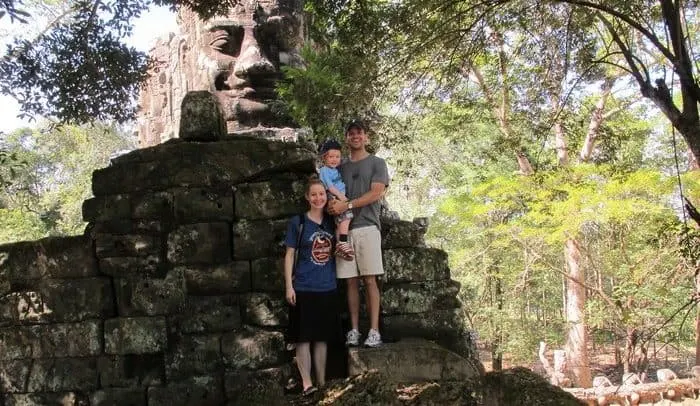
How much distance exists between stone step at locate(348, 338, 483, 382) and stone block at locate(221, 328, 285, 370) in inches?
22.7

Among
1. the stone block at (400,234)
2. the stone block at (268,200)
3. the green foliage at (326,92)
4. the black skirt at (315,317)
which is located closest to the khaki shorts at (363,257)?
the black skirt at (315,317)

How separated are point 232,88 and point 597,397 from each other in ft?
33.9

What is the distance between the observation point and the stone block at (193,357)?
4.04 metres

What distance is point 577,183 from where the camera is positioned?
1085 cm

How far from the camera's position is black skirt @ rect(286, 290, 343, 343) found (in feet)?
13.1

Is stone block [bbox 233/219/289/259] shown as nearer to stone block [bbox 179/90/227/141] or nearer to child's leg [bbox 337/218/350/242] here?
child's leg [bbox 337/218/350/242]

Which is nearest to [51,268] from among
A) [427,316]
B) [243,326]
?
[243,326]

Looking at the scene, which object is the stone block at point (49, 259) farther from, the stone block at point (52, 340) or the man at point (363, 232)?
the man at point (363, 232)

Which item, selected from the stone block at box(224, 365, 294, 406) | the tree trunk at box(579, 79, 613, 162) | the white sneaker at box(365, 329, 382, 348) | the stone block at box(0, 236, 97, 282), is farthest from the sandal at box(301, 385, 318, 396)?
the tree trunk at box(579, 79, 613, 162)

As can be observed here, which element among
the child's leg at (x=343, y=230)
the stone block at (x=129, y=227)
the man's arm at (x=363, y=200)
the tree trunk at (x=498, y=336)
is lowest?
the tree trunk at (x=498, y=336)

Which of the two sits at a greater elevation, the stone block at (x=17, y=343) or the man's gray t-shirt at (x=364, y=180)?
the man's gray t-shirt at (x=364, y=180)

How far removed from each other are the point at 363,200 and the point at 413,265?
70 centimetres

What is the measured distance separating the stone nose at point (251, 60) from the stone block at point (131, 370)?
599 centimetres

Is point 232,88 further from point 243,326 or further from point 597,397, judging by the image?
point 597,397
